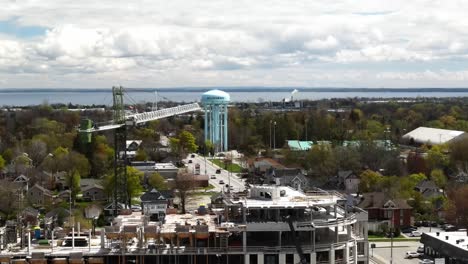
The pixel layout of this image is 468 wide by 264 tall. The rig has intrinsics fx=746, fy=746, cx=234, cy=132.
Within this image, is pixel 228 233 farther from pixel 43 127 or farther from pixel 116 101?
pixel 43 127

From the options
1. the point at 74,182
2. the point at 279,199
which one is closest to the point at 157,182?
the point at 74,182

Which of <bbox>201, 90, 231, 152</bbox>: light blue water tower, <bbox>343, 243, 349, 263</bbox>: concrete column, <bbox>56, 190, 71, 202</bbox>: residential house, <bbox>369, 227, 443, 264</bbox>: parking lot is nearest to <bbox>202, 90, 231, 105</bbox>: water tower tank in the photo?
<bbox>201, 90, 231, 152</bbox>: light blue water tower

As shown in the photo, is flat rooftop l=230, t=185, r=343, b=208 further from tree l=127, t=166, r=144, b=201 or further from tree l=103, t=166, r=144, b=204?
tree l=103, t=166, r=144, b=204

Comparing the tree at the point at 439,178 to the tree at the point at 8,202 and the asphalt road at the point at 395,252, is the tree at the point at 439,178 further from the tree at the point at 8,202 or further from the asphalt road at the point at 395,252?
the tree at the point at 8,202

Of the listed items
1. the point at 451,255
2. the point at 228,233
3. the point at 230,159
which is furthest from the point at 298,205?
the point at 230,159

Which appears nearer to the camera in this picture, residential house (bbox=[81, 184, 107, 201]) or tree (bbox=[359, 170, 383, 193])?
tree (bbox=[359, 170, 383, 193])

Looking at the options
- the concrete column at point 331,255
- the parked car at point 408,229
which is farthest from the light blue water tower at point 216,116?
the concrete column at point 331,255

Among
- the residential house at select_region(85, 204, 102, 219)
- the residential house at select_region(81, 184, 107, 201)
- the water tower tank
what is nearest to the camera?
the residential house at select_region(85, 204, 102, 219)
